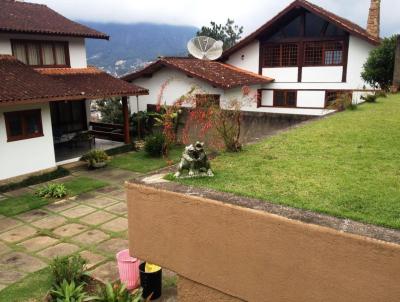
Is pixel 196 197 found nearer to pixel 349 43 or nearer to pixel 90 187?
pixel 90 187

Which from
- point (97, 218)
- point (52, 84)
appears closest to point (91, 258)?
point (97, 218)

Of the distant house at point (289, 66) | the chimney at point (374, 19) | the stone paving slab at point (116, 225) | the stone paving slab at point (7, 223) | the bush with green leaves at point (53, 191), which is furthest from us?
the chimney at point (374, 19)

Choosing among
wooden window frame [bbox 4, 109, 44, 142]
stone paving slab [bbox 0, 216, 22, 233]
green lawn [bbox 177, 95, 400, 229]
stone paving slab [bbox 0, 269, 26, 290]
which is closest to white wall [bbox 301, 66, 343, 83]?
green lawn [bbox 177, 95, 400, 229]

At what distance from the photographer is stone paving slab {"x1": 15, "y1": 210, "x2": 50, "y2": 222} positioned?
938 cm

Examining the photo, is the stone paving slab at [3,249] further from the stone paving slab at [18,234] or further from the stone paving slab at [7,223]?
the stone paving slab at [7,223]

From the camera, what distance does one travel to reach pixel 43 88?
12.6 metres

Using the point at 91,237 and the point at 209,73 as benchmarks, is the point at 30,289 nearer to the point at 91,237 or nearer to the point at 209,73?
the point at 91,237

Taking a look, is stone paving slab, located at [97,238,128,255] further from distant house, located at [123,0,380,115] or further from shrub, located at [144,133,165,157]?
distant house, located at [123,0,380,115]

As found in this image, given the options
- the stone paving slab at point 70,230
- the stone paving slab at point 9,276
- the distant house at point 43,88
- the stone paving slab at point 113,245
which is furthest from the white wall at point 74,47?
the stone paving slab at point 9,276

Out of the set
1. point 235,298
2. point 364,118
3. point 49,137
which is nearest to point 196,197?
point 235,298

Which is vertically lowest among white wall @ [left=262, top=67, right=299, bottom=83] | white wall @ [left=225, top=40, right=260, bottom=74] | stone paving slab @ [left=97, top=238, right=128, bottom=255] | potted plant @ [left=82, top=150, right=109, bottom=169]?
stone paving slab @ [left=97, top=238, right=128, bottom=255]

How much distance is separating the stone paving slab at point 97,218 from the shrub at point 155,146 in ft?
19.0

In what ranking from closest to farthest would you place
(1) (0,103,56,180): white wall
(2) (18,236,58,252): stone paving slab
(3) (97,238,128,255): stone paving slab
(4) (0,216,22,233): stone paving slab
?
(3) (97,238,128,255): stone paving slab
(2) (18,236,58,252): stone paving slab
(4) (0,216,22,233): stone paving slab
(1) (0,103,56,180): white wall

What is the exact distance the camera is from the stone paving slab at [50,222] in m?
8.91
